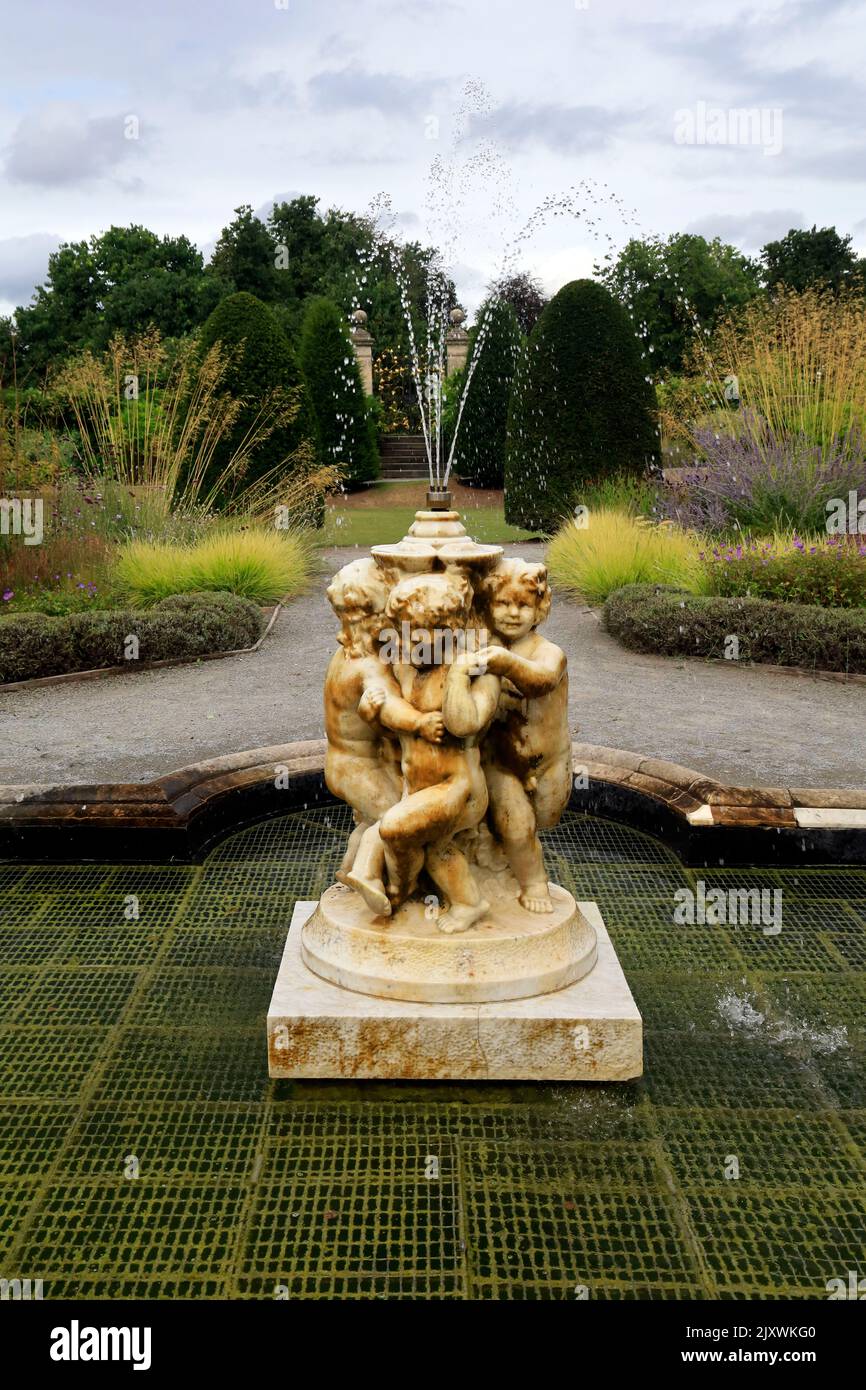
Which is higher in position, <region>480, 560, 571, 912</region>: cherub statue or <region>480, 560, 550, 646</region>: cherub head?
<region>480, 560, 550, 646</region>: cherub head

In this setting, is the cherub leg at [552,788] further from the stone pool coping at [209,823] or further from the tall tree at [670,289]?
the tall tree at [670,289]

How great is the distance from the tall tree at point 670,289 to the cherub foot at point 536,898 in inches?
1168

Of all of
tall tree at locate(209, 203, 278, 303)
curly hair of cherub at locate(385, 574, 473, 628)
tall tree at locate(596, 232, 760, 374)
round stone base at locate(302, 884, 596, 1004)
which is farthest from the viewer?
tall tree at locate(209, 203, 278, 303)

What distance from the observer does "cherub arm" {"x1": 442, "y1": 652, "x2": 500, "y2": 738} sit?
2986 millimetres

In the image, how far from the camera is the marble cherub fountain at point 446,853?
120 inches

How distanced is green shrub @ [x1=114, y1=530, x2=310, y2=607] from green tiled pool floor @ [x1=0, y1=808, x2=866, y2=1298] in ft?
19.7

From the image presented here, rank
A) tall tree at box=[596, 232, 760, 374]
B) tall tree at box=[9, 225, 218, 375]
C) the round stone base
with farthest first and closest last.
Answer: tall tree at box=[9, 225, 218, 375], tall tree at box=[596, 232, 760, 374], the round stone base

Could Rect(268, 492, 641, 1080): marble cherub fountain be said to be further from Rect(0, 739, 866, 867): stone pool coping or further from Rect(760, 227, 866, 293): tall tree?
Rect(760, 227, 866, 293): tall tree

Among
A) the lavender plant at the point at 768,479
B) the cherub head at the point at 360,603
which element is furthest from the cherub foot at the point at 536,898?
the lavender plant at the point at 768,479

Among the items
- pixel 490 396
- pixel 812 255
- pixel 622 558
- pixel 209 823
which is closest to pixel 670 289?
pixel 812 255

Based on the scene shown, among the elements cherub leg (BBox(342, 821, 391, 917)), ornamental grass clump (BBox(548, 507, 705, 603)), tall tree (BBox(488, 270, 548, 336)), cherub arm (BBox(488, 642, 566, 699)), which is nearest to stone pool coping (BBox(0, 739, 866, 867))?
cherub leg (BBox(342, 821, 391, 917))

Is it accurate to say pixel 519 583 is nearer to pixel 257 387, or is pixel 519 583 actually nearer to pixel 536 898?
pixel 536 898

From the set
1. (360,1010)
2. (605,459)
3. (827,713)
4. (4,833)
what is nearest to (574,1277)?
(360,1010)

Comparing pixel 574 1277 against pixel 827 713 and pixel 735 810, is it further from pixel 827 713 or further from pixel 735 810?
pixel 827 713
